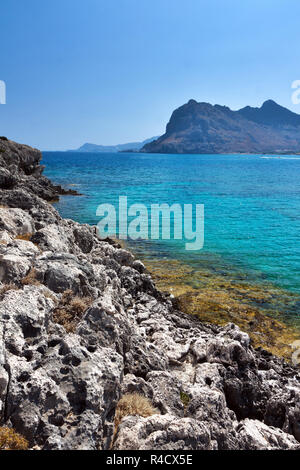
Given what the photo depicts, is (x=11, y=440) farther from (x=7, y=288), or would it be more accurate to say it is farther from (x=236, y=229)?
(x=236, y=229)

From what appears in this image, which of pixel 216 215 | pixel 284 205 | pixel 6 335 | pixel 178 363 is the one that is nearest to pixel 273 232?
pixel 216 215

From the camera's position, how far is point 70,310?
381 inches

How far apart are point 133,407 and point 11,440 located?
2.75 metres

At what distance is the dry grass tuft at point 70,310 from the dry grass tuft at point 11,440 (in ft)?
10.8

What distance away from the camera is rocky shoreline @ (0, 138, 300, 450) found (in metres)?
6.44

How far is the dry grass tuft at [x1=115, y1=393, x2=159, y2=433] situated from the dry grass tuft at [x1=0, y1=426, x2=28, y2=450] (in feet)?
6.74

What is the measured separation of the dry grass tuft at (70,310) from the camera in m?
9.19

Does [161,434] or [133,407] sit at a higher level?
[161,434]

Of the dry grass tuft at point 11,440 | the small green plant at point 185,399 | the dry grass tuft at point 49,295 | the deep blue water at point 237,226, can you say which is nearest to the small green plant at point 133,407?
the small green plant at point 185,399

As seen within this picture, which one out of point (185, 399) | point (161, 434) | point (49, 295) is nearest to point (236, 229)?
point (185, 399)

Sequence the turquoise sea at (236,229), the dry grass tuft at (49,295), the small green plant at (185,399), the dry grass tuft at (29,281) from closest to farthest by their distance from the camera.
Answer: the small green plant at (185,399) → the dry grass tuft at (49,295) → the dry grass tuft at (29,281) → the turquoise sea at (236,229)

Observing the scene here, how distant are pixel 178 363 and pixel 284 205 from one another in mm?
56012

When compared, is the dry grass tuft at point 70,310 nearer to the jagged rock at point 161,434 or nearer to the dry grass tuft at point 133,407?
the dry grass tuft at point 133,407

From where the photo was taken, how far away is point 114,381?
736 centimetres
